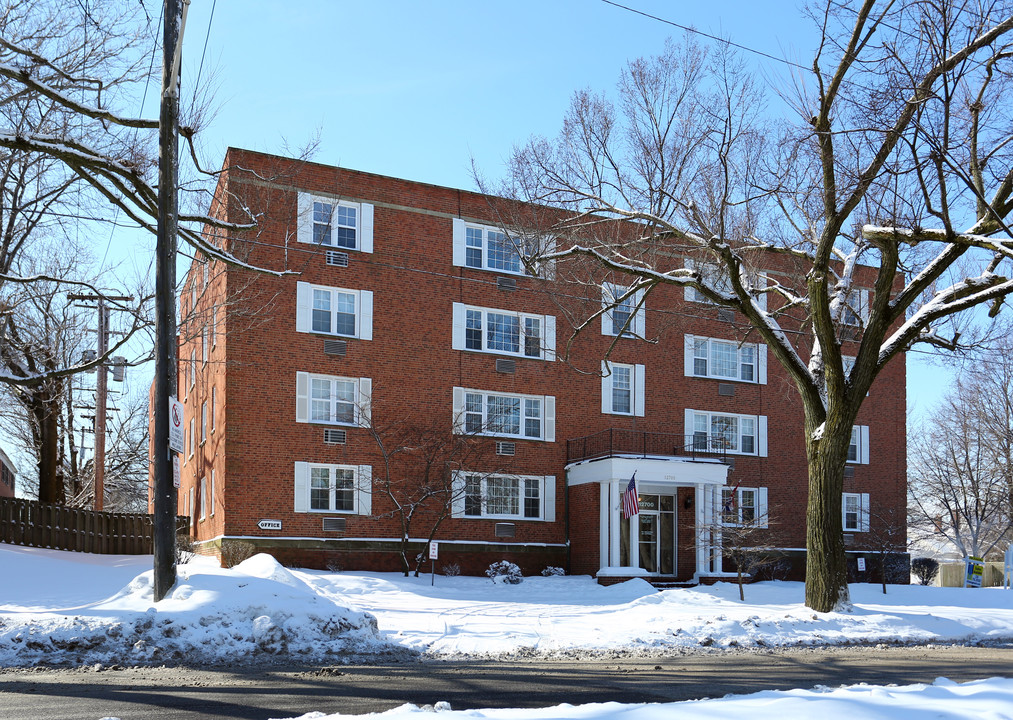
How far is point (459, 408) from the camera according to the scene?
91.9ft

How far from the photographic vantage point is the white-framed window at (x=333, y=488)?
25.6 meters

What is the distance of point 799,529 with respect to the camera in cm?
3309

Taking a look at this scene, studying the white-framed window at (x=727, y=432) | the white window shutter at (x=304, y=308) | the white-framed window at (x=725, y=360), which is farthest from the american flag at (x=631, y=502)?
the white window shutter at (x=304, y=308)

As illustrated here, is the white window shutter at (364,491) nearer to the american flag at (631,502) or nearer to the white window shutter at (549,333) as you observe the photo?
the white window shutter at (549,333)

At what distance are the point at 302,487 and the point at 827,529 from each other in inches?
571

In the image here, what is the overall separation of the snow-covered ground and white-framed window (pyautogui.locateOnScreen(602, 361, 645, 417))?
762cm

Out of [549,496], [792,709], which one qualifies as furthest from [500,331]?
[792,709]

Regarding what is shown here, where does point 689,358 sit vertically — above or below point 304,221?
below

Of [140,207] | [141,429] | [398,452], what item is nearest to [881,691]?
[140,207]

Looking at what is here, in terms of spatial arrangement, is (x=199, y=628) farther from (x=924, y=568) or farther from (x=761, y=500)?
(x=924, y=568)

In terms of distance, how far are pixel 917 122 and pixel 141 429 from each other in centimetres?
5082

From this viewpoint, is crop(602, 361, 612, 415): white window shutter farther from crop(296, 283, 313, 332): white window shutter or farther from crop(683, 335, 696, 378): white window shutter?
crop(296, 283, 313, 332): white window shutter

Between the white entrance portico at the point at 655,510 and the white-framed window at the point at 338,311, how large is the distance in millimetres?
7972

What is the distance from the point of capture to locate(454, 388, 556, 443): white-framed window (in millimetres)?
28203
